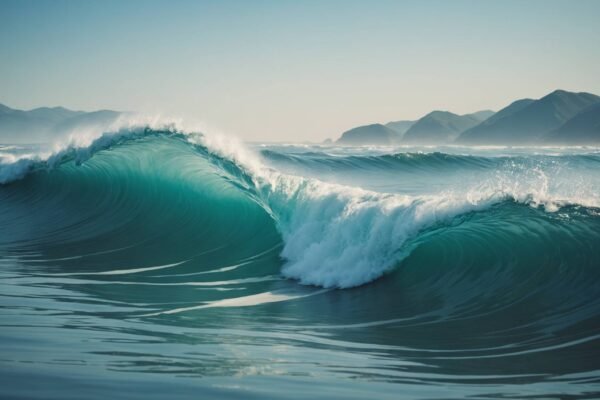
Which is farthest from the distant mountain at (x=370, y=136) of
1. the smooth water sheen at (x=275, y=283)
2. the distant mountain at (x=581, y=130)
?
the smooth water sheen at (x=275, y=283)

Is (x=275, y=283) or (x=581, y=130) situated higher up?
(x=581, y=130)

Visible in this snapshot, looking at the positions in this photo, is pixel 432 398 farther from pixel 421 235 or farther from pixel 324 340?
pixel 421 235

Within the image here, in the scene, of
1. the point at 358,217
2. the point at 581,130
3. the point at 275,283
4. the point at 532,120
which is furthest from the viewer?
the point at 532,120

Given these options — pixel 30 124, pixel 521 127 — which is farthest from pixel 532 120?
pixel 30 124

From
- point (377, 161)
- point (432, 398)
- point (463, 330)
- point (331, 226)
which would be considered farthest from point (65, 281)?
point (377, 161)

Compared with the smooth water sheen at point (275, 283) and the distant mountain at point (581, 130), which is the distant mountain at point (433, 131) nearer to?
the distant mountain at point (581, 130)

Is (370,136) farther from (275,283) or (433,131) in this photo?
(275,283)

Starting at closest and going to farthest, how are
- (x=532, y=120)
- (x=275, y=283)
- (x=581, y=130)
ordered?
(x=275, y=283) → (x=581, y=130) → (x=532, y=120)
